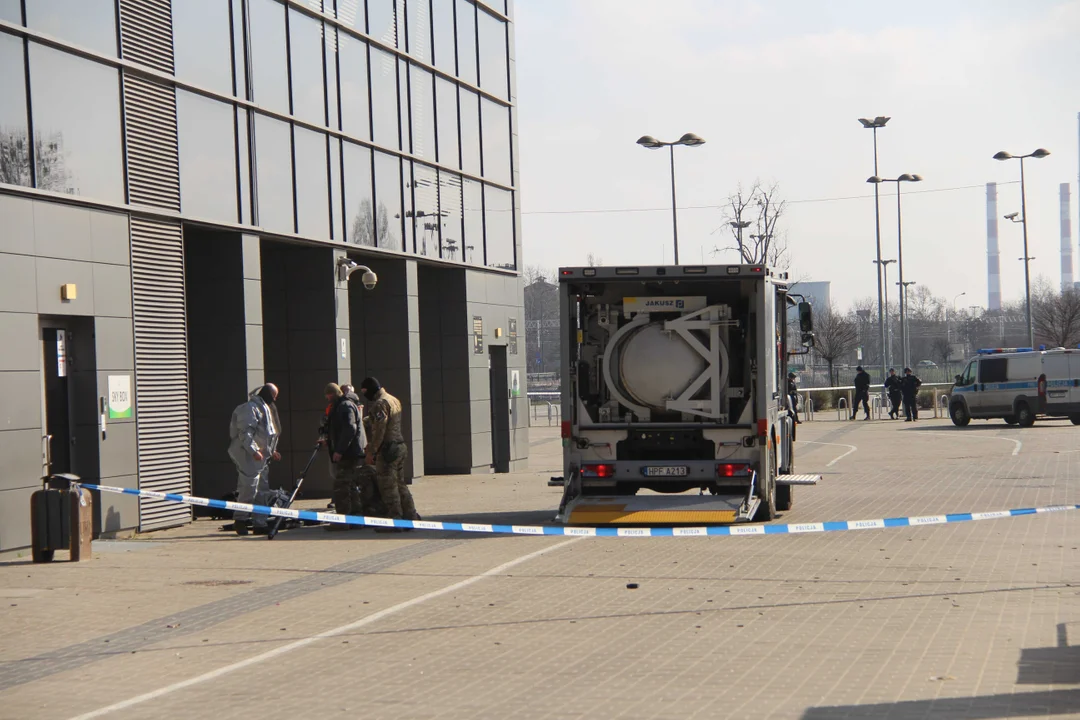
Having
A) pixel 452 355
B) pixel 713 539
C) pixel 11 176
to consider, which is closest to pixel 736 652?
pixel 713 539

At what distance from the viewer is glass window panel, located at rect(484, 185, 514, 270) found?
93.0 ft

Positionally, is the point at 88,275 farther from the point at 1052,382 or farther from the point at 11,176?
the point at 1052,382

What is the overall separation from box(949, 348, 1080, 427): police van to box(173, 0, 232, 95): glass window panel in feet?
91.6

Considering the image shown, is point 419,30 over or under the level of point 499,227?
over

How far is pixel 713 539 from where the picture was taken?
14703 mm

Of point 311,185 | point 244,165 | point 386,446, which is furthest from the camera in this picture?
point 311,185

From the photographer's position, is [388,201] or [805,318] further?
[388,201]

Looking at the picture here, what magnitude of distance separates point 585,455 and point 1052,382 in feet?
88.6

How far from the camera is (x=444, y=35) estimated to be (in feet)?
87.8

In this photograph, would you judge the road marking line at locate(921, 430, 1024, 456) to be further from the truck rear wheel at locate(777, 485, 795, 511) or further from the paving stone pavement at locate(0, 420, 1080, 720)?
the paving stone pavement at locate(0, 420, 1080, 720)

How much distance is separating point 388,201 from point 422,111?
2350 mm

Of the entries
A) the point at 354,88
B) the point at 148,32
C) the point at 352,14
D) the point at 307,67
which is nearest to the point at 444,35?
the point at 352,14

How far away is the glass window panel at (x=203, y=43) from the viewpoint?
17.8 meters

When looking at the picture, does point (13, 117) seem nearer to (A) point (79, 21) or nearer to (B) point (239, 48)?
(A) point (79, 21)
